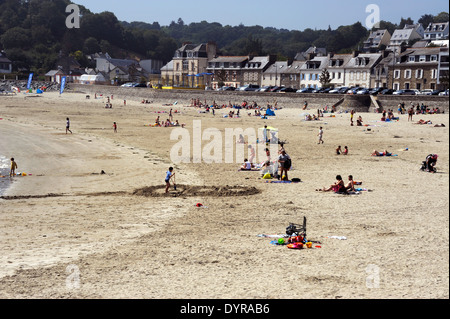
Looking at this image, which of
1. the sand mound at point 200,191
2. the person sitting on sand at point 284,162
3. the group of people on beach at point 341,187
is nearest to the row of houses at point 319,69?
the person sitting on sand at point 284,162

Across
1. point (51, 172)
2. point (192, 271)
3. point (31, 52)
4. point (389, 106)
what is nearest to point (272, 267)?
point (192, 271)

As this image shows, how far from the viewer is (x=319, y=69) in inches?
3324

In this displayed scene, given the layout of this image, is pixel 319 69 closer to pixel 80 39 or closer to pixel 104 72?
pixel 104 72

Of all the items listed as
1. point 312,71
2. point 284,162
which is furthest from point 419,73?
point 284,162

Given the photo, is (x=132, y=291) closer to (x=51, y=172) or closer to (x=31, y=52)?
(x=51, y=172)

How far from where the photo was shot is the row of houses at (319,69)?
69.5 m

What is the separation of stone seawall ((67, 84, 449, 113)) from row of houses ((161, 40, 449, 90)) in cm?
1401

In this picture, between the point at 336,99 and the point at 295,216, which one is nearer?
the point at 295,216

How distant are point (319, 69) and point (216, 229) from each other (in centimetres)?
7350

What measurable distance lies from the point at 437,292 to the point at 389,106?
4960cm

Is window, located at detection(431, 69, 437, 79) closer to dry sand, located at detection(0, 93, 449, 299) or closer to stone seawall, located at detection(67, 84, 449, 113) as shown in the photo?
stone seawall, located at detection(67, 84, 449, 113)

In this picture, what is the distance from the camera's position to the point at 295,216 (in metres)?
15.9

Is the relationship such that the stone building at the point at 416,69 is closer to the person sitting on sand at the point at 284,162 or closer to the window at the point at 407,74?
the window at the point at 407,74

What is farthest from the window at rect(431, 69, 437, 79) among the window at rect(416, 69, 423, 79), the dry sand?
the dry sand
